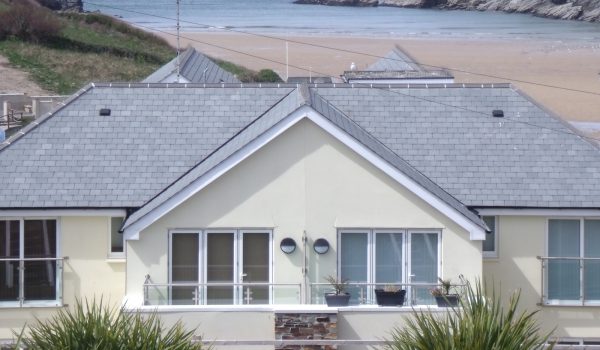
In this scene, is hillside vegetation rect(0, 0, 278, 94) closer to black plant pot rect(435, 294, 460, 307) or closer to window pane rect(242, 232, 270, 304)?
window pane rect(242, 232, 270, 304)

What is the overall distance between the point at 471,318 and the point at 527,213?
685 cm

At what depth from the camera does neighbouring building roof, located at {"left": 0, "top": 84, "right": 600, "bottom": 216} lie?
20422mm

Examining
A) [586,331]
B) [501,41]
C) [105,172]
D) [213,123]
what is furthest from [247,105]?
[501,41]

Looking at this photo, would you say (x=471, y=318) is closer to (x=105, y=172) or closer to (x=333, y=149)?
(x=333, y=149)

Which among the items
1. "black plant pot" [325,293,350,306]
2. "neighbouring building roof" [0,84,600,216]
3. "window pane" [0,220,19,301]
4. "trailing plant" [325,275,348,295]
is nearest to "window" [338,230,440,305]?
"trailing plant" [325,275,348,295]

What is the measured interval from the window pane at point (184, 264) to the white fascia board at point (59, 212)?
1.28m

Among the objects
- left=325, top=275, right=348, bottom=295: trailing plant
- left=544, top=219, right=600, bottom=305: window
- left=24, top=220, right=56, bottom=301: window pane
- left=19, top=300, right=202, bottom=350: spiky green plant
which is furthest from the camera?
left=544, top=219, right=600, bottom=305: window

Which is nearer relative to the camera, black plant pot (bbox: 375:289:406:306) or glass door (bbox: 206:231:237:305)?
black plant pot (bbox: 375:289:406:306)

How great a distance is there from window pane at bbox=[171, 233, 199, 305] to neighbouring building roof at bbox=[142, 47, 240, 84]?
436 inches

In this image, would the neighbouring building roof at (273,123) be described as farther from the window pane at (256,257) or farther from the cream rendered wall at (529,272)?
the window pane at (256,257)

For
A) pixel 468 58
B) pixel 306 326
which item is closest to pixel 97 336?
pixel 306 326

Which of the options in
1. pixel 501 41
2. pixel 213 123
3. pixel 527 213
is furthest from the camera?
pixel 501 41

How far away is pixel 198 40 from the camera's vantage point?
8762 cm

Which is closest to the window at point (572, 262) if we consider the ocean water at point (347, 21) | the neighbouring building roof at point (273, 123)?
the neighbouring building roof at point (273, 123)
